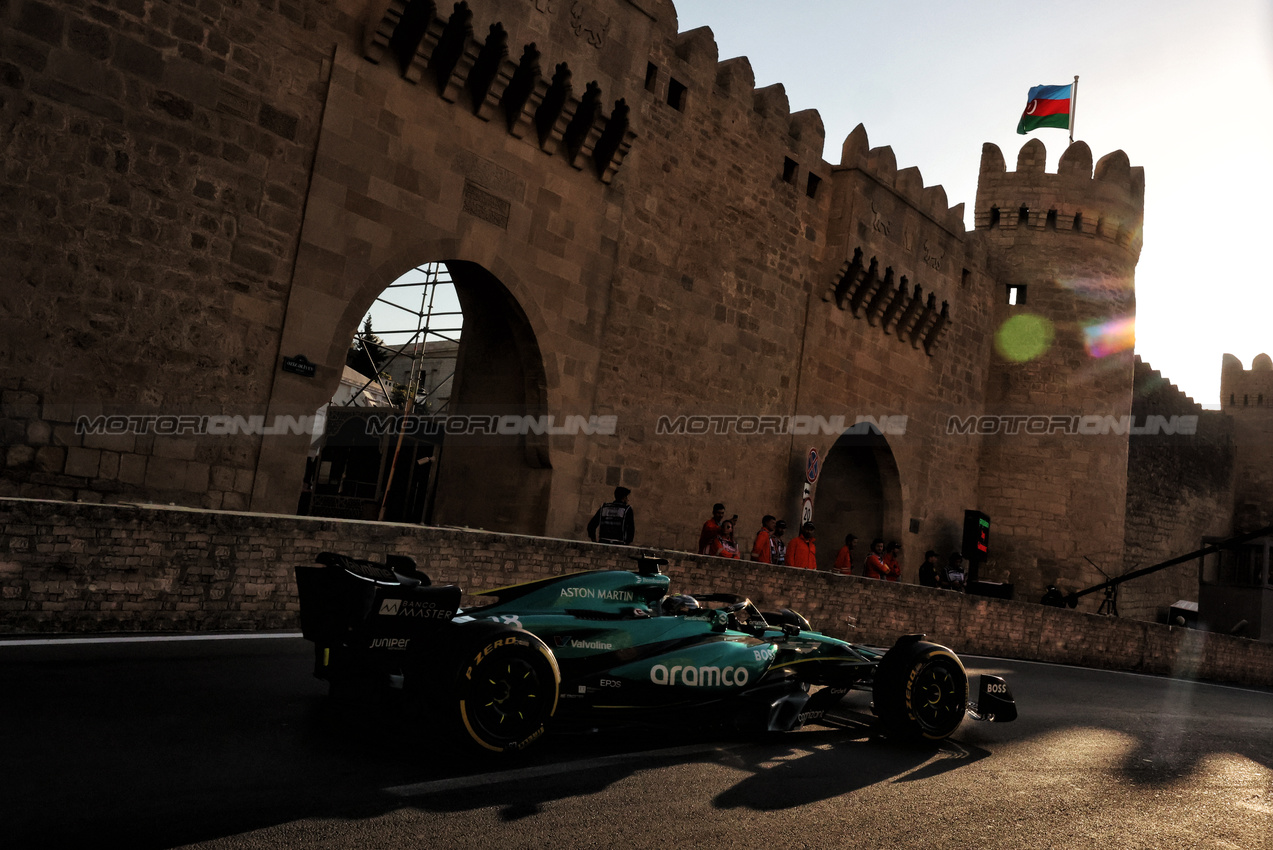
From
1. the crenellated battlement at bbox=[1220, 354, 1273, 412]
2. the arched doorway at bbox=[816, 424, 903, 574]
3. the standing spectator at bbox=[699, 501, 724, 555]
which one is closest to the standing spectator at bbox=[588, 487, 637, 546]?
the standing spectator at bbox=[699, 501, 724, 555]

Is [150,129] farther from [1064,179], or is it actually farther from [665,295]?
[1064,179]

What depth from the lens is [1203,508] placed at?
3188 cm

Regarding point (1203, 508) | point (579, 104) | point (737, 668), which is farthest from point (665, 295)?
point (1203, 508)

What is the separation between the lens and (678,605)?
5582 millimetres

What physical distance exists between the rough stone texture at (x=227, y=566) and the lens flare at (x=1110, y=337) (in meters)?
14.8

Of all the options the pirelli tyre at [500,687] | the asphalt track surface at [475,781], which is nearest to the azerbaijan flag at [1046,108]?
the asphalt track surface at [475,781]

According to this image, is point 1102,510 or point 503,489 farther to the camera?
point 1102,510

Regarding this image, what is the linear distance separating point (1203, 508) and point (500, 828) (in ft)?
112

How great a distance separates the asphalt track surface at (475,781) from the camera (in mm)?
3359

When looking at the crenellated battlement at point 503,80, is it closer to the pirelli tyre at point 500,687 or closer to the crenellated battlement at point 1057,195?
the pirelli tyre at point 500,687

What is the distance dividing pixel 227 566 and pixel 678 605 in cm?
368

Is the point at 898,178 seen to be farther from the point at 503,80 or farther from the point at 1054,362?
the point at 503,80

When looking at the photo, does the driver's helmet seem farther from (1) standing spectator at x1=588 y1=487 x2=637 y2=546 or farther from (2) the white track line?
(1) standing spectator at x1=588 y1=487 x2=637 y2=546

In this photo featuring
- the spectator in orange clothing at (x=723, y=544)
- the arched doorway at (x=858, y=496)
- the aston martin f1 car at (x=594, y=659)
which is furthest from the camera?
the arched doorway at (x=858, y=496)
